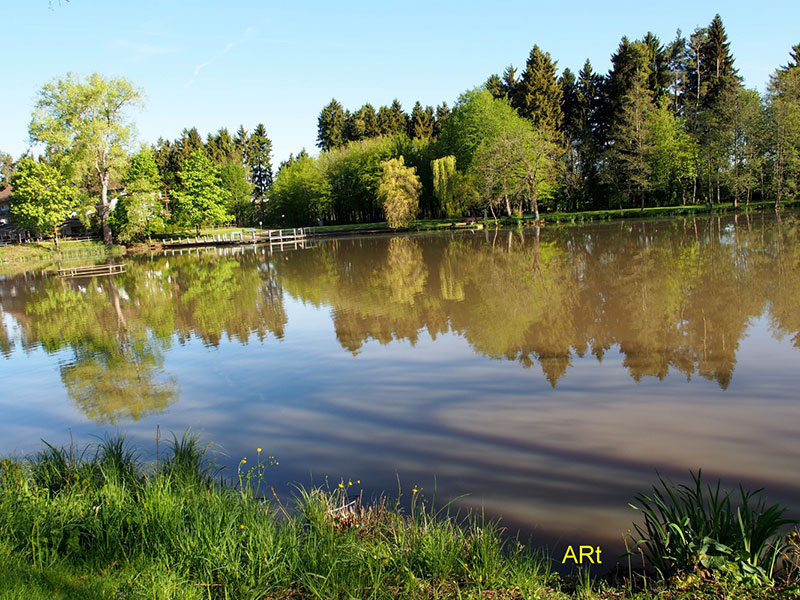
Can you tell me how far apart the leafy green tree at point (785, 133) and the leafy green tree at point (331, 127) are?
154ft

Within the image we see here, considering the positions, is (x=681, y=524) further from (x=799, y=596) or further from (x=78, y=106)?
(x=78, y=106)

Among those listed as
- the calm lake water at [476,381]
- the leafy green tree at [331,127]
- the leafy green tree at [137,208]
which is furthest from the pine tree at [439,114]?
the calm lake water at [476,381]

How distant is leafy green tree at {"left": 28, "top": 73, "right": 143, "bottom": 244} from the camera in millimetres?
47562

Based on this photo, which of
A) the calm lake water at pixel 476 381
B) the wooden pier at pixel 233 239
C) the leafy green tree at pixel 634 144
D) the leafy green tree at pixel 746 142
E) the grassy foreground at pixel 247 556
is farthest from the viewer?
the wooden pier at pixel 233 239

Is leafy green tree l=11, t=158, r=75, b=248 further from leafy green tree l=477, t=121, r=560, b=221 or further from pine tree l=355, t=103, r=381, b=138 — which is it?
leafy green tree l=477, t=121, r=560, b=221

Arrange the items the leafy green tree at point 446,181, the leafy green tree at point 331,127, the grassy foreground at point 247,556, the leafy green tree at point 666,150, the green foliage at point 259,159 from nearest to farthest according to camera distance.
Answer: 1. the grassy foreground at point 247,556
2. the leafy green tree at point 666,150
3. the leafy green tree at point 446,181
4. the leafy green tree at point 331,127
5. the green foliage at point 259,159

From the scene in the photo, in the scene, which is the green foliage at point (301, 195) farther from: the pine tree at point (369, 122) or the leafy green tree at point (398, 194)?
the leafy green tree at point (398, 194)

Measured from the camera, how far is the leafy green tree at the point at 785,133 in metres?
37.7

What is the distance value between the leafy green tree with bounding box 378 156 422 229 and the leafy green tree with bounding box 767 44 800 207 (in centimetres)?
2603

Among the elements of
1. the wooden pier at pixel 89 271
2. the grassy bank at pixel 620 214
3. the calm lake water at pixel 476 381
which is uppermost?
the grassy bank at pixel 620 214

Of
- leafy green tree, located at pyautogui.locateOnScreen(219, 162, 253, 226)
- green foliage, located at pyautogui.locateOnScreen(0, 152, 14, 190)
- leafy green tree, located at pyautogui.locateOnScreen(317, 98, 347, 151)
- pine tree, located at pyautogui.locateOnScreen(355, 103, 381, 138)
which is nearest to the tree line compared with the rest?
pine tree, located at pyautogui.locateOnScreen(355, 103, 381, 138)

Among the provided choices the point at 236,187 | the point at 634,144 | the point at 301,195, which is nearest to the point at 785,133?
the point at 634,144

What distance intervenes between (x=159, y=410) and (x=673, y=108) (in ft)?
180

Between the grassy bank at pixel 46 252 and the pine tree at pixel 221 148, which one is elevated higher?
the pine tree at pixel 221 148
